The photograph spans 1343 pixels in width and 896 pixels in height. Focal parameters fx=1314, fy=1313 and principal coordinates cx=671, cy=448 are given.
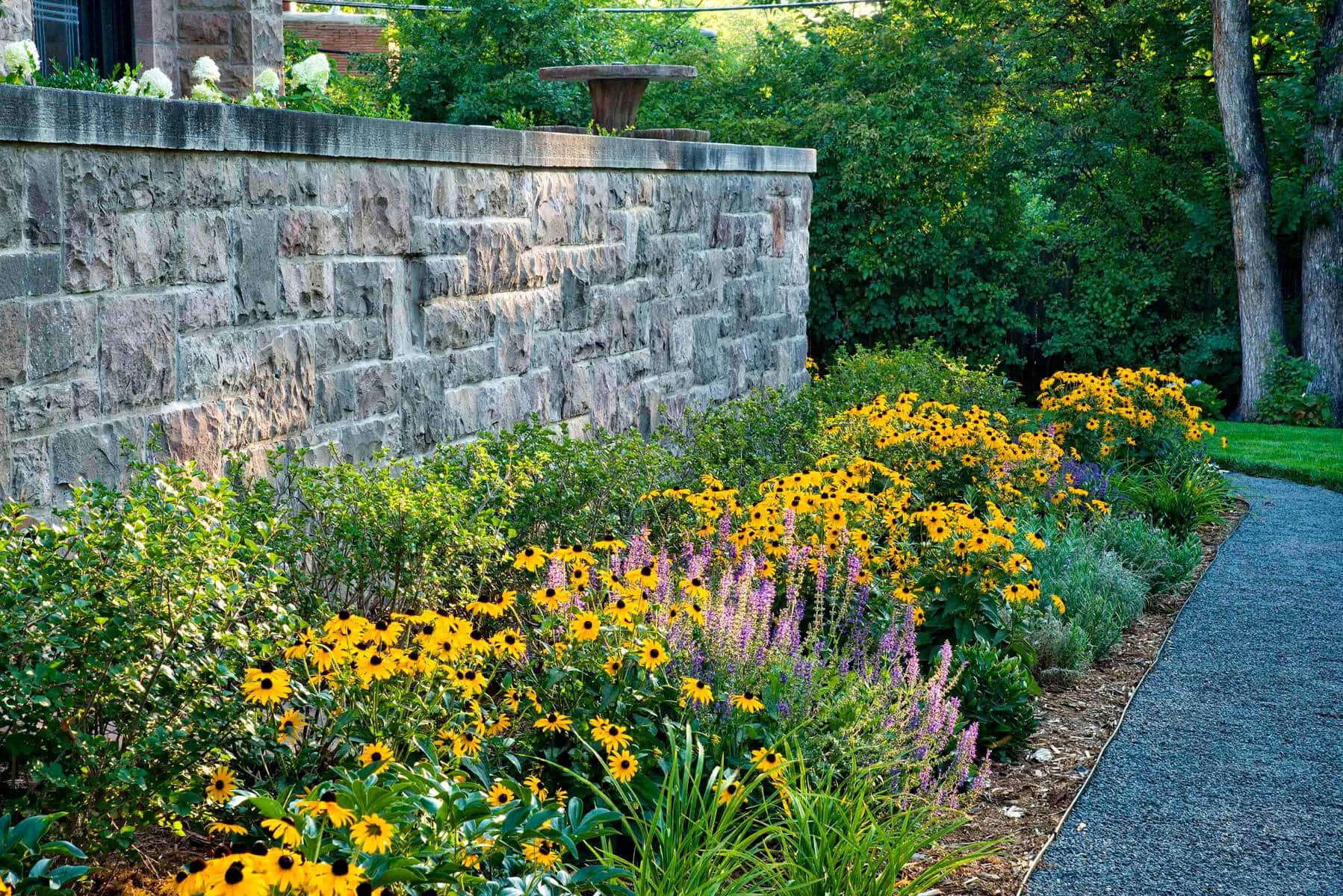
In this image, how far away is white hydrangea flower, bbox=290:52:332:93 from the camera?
645 centimetres

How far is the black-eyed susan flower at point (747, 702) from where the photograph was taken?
323 cm

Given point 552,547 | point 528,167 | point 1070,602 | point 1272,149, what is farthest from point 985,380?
point 1272,149

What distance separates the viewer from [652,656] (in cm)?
319

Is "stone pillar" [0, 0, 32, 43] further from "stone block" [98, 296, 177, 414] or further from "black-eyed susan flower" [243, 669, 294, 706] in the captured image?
"black-eyed susan flower" [243, 669, 294, 706]

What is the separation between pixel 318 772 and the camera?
292cm

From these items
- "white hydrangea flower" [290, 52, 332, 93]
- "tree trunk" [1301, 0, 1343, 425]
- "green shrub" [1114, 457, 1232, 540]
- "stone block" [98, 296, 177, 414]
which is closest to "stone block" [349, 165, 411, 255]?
"stone block" [98, 296, 177, 414]

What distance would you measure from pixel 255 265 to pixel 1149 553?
180 inches

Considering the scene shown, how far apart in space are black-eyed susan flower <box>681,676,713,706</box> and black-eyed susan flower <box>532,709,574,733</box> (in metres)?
0.30

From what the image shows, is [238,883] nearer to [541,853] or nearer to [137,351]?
[541,853]

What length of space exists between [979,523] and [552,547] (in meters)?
1.54

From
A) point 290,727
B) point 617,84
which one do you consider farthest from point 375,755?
point 617,84

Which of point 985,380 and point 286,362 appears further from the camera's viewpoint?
point 985,380

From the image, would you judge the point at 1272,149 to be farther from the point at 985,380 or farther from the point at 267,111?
the point at 267,111

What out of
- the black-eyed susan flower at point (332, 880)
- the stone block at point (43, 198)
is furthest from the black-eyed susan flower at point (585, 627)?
the stone block at point (43, 198)
